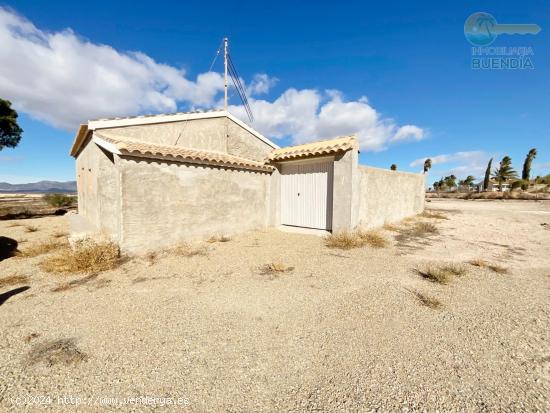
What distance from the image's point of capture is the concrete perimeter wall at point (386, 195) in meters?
9.16

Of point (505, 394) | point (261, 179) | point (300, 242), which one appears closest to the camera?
point (505, 394)

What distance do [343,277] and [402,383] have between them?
2585 millimetres

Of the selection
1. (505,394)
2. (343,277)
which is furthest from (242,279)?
(505,394)

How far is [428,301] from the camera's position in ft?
12.0

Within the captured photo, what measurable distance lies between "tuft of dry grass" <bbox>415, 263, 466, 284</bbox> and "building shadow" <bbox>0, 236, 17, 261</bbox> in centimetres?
1024

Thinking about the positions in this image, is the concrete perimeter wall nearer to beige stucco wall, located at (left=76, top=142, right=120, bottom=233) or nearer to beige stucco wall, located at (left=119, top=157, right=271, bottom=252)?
beige stucco wall, located at (left=119, top=157, right=271, bottom=252)

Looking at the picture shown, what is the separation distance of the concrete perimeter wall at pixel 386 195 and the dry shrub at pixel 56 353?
27.8 feet

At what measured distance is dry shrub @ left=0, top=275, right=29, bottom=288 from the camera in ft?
14.3

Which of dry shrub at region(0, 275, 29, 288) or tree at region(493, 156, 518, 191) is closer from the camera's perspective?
dry shrub at region(0, 275, 29, 288)

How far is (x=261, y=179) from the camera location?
9438 mm

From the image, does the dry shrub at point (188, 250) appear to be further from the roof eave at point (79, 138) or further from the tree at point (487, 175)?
the tree at point (487, 175)

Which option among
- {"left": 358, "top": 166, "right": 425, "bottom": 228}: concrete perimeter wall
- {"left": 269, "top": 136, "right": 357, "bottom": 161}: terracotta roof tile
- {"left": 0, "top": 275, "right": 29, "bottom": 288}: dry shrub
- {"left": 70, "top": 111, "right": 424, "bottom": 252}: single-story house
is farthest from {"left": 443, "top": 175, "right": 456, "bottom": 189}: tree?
{"left": 0, "top": 275, "right": 29, "bottom": 288}: dry shrub

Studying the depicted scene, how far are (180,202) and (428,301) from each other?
20.7ft

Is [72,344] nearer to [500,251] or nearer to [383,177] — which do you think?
[500,251]
